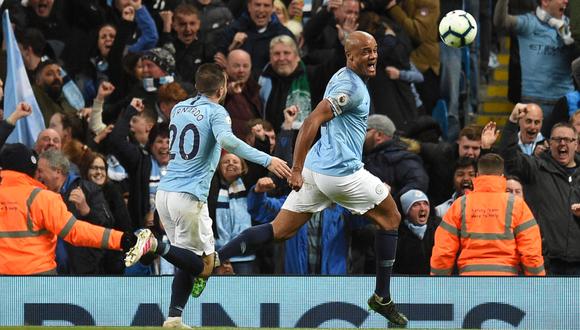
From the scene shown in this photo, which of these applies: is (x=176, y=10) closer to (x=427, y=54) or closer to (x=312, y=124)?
(x=427, y=54)

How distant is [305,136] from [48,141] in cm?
444

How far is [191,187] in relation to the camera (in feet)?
35.9

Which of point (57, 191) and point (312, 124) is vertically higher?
point (312, 124)

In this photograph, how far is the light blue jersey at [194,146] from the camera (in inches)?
428

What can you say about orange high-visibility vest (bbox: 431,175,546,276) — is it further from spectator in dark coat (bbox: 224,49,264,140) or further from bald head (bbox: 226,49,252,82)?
bald head (bbox: 226,49,252,82)

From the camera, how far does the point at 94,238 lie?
12.1 m

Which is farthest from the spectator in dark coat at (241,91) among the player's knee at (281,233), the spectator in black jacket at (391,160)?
the player's knee at (281,233)

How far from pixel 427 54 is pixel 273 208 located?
174 inches

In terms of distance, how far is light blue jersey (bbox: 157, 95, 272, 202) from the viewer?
35.7 ft

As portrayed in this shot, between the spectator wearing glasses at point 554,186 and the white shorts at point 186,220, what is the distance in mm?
3767

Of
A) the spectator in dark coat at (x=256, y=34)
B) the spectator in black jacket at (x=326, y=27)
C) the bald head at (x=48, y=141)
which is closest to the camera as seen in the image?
the bald head at (x=48, y=141)

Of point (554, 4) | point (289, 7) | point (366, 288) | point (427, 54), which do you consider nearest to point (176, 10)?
point (289, 7)

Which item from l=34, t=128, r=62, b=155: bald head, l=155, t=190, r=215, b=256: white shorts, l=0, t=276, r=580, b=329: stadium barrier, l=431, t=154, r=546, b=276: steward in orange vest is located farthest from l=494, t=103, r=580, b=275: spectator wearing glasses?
l=34, t=128, r=62, b=155: bald head

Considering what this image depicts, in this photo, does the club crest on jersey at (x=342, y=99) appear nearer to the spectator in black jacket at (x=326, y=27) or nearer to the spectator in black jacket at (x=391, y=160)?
the spectator in black jacket at (x=391, y=160)
